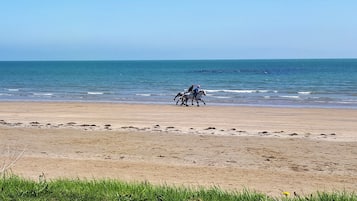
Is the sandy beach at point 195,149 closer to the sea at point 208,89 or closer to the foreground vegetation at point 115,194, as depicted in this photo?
the foreground vegetation at point 115,194

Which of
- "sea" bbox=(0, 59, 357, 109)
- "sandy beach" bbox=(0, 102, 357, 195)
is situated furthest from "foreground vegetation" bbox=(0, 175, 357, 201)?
"sea" bbox=(0, 59, 357, 109)

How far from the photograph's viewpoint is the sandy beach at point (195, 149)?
998 centimetres

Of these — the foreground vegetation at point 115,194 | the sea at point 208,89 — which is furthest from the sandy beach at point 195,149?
the sea at point 208,89

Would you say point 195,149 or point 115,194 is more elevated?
point 115,194

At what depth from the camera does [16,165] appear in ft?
36.1

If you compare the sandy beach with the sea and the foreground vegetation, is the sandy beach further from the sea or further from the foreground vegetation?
the sea

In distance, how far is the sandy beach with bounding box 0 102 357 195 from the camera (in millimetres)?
9984

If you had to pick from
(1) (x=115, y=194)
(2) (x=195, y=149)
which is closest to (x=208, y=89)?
(2) (x=195, y=149)

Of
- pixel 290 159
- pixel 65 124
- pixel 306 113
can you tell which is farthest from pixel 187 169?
pixel 306 113

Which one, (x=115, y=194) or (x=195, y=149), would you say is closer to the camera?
(x=115, y=194)

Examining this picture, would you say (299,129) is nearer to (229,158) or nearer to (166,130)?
(166,130)

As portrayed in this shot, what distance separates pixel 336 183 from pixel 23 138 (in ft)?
30.1

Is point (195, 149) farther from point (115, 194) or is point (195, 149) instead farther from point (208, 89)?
point (208, 89)

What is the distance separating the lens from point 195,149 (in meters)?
13.4
